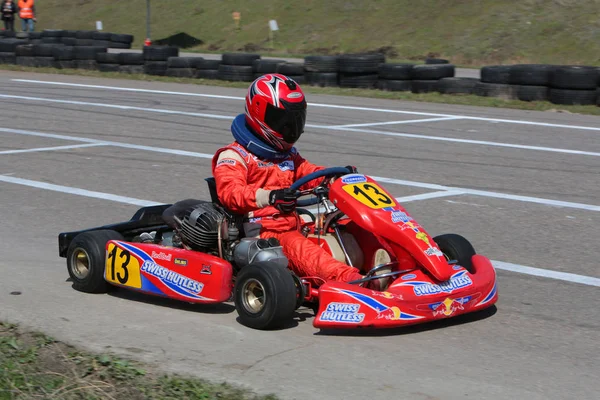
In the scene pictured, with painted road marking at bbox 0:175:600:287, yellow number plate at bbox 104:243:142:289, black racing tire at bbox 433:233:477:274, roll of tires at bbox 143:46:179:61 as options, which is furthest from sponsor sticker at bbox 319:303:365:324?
roll of tires at bbox 143:46:179:61

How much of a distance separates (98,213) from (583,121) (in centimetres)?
832

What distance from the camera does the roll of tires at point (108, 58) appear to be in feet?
66.6

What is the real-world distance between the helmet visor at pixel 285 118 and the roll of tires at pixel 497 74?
435 inches

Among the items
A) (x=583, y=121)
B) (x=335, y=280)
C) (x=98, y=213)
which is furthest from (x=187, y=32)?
(x=335, y=280)

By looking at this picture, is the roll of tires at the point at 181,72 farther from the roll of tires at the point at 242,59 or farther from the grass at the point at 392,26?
the grass at the point at 392,26

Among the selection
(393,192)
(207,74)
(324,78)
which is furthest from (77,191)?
(207,74)

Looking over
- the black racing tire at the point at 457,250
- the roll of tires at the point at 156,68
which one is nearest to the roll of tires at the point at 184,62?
the roll of tires at the point at 156,68

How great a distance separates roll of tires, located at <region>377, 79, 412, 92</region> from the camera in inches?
Answer: 650

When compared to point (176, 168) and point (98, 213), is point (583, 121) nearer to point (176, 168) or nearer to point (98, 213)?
point (176, 168)

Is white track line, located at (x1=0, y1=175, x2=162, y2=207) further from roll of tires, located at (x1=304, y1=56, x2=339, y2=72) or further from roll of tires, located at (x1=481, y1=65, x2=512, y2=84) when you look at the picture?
roll of tires, located at (x1=304, y1=56, x2=339, y2=72)

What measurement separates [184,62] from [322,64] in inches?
139

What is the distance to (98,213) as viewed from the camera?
23.1ft

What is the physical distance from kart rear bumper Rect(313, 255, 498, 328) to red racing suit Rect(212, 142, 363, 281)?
0.25 meters

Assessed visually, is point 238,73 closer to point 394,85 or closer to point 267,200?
point 394,85
